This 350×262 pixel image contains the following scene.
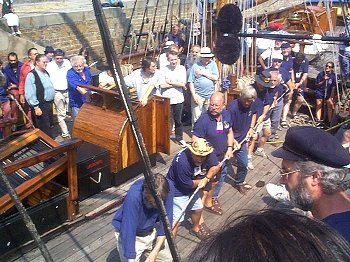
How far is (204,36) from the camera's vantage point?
25.6 feet

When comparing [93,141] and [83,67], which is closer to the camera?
[93,141]

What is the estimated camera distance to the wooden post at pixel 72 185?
408 centimetres

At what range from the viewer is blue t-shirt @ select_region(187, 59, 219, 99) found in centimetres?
627

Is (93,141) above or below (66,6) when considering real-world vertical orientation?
below

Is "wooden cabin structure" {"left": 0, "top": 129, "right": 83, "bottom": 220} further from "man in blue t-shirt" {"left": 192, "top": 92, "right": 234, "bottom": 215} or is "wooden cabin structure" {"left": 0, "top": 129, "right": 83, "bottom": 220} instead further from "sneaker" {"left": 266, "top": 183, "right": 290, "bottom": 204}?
"sneaker" {"left": 266, "top": 183, "right": 290, "bottom": 204}

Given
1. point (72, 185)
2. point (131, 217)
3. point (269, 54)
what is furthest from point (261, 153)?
point (131, 217)

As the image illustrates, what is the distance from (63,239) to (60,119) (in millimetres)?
2891

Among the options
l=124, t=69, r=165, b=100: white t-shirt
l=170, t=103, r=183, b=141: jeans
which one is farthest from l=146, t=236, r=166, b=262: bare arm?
l=170, t=103, r=183, b=141: jeans

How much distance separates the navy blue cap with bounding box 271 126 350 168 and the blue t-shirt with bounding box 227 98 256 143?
117 inches

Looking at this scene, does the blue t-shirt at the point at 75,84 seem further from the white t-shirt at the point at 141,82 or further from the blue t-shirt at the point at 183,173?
the blue t-shirt at the point at 183,173

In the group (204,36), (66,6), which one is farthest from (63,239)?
(66,6)

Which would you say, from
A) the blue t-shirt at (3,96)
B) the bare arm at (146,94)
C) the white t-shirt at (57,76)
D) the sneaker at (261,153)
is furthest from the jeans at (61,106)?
the sneaker at (261,153)

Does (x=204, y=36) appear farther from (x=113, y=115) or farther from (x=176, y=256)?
(x=176, y=256)

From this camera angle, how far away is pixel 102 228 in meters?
4.31
